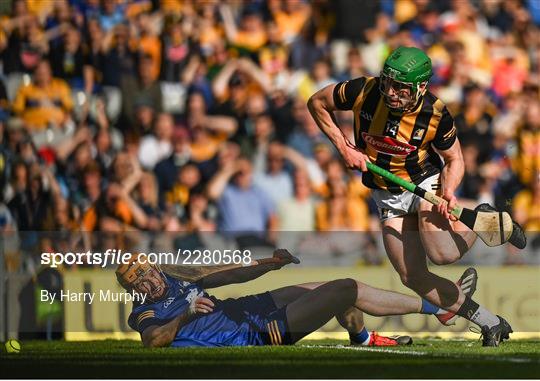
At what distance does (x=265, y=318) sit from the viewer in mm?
Answer: 8164

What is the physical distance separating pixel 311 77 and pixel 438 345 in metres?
4.42

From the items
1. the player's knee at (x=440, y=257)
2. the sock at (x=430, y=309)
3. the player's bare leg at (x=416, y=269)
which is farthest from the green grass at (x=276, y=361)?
the player's knee at (x=440, y=257)

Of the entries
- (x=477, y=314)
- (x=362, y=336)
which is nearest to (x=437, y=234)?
(x=477, y=314)

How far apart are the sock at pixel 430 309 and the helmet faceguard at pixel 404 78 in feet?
4.92

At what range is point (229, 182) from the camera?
1102 centimetres

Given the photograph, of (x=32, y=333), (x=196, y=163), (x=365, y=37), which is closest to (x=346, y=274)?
(x=32, y=333)

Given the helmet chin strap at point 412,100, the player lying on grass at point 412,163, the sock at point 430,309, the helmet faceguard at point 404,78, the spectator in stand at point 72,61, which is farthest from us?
the spectator in stand at point 72,61

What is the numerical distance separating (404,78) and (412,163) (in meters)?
0.84

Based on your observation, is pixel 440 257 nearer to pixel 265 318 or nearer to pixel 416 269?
pixel 416 269

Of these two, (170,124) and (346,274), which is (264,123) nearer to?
(170,124)

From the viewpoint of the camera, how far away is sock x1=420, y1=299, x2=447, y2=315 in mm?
8383

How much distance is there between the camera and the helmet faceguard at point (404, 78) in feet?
25.0

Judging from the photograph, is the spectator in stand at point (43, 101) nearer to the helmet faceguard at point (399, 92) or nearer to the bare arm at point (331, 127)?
the bare arm at point (331, 127)

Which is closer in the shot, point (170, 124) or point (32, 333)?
point (32, 333)
